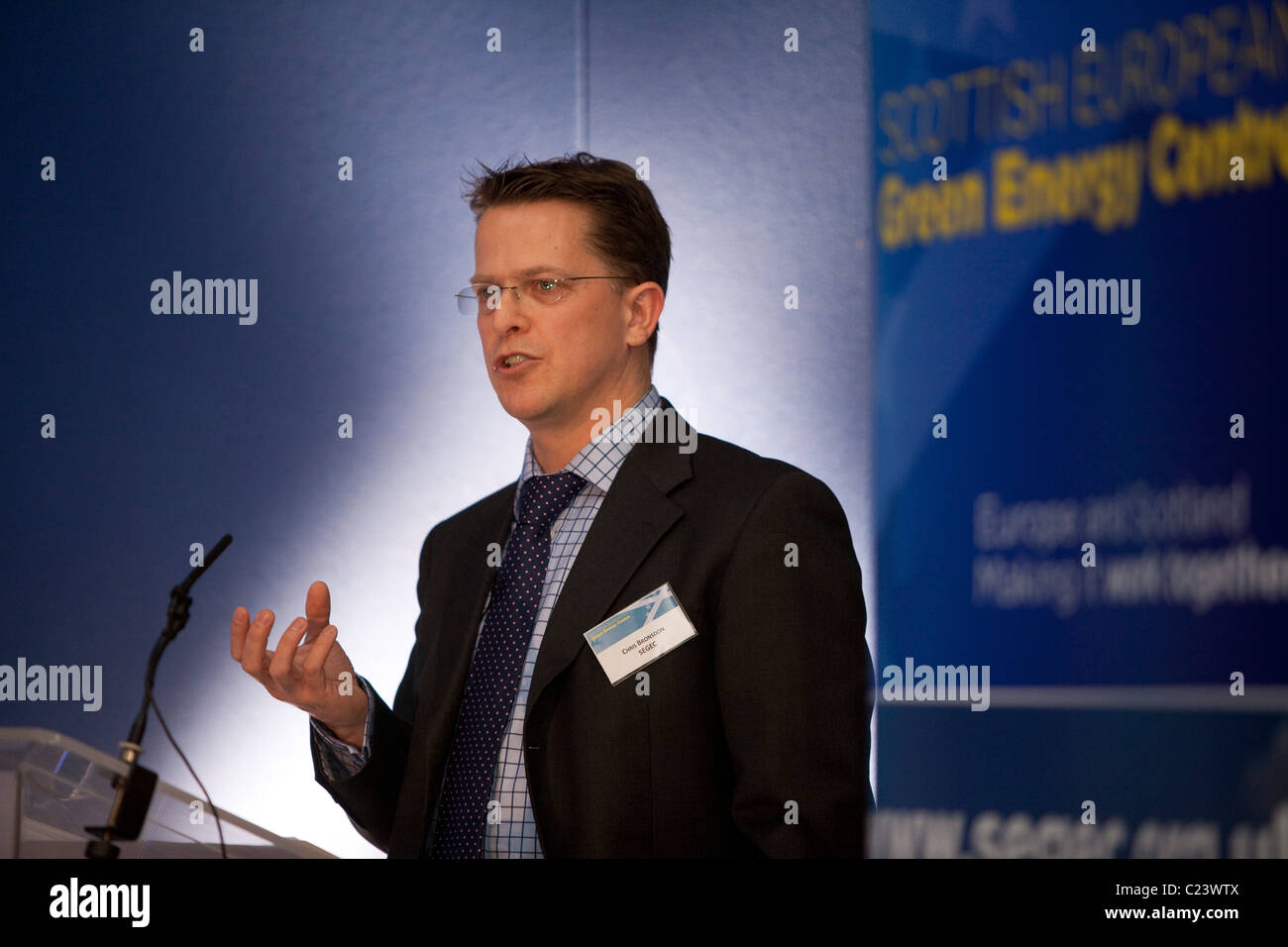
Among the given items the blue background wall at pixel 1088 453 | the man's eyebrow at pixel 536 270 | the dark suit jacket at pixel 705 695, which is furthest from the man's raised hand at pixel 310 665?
the blue background wall at pixel 1088 453

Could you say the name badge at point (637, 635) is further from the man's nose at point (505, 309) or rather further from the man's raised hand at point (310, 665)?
the man's nose at point (505, 309)

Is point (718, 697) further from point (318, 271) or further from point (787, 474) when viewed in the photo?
point (318, 271)

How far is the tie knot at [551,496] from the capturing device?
6.77 ft

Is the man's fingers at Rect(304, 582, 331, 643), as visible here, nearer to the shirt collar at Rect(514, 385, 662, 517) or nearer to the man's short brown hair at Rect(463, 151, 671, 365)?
the shirt collar at Rect(514, 385, 662, 517)

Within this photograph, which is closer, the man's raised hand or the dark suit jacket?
the man's raised hand

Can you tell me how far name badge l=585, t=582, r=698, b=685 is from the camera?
185 centimetres

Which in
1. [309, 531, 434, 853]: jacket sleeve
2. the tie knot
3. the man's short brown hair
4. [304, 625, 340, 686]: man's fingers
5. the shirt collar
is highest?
the man's short brown hair

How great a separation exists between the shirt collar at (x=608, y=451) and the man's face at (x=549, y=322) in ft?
0.16

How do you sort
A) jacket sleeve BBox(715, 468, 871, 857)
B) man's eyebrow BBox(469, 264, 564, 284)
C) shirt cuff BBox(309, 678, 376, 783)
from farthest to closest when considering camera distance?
1. man's eyebrow BBox(469, 264, 564, 284)
2. shirt cuff BBox(309, 678, 376, 783)
3. jacket sleeve BBox(715, 468, 871, 857)

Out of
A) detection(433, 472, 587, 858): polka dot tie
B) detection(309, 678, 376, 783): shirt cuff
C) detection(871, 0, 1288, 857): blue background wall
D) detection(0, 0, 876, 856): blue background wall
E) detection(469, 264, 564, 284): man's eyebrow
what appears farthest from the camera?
detection(0, 0, 876, 856): blue background wall

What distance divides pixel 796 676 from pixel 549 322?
0.75 meters

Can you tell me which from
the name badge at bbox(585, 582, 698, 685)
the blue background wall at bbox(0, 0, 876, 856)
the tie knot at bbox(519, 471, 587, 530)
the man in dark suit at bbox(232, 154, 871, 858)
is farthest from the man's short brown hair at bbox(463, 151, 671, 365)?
the blue background wall at bbox(0, 0, 876, 856)

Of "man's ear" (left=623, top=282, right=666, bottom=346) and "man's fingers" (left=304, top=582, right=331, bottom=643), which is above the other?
"man's ear" (left=623, top=282, right=666, bottom=346)
